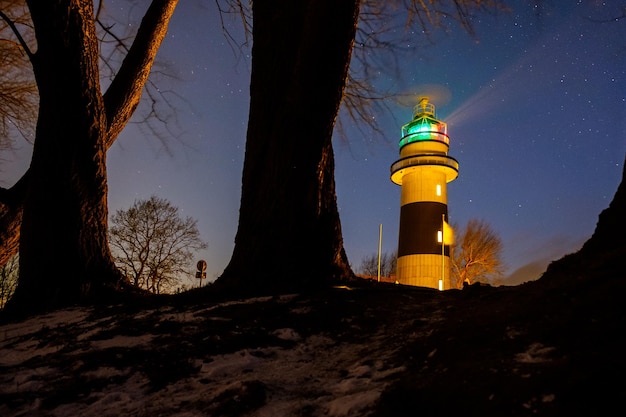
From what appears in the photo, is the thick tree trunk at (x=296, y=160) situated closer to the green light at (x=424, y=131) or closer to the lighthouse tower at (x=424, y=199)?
the lighthouse tower at (x=424, y=199)

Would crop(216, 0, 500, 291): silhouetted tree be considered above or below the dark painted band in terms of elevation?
below

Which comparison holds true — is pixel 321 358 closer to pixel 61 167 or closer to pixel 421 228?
pixel 61 167

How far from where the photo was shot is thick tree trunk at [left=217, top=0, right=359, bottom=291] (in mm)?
4949

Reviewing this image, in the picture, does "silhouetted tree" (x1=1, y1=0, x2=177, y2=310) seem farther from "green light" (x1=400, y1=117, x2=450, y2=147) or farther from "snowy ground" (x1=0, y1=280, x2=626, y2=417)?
"green light" (x1=400, y1=117, x2=450, y2=147)

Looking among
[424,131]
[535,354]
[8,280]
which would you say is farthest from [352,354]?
[424,131]

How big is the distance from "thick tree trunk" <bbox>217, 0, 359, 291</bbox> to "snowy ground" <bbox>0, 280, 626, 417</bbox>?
57 centimetres

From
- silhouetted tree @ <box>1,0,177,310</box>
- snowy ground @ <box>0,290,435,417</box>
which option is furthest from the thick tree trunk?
silhouetted tree @ <box>1,0,177,310</box>

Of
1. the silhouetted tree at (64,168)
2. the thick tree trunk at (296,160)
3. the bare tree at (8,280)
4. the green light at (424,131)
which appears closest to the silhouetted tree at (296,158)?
the thick tree trunk at (296,160)

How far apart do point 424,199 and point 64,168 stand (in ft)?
70.1

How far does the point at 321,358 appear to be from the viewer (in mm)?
3164

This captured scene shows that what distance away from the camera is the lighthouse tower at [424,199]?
2388 cm

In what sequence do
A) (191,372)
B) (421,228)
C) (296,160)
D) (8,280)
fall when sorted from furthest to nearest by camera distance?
(421,228), (8,280), (296,160), (191,372)

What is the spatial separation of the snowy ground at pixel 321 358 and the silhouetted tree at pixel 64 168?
98cm

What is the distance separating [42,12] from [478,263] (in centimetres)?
3706
